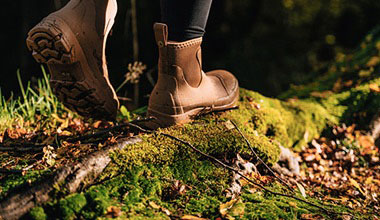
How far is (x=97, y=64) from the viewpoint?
8.22 feet

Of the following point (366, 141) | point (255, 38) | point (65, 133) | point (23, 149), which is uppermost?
point (23, 149)

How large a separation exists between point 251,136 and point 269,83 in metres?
6.70

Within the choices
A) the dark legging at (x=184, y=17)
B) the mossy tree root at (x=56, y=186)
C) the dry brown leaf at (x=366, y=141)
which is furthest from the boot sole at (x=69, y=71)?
the dry brown leaf at (x=366, y=141)

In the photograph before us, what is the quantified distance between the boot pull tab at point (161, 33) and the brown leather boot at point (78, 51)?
443mm

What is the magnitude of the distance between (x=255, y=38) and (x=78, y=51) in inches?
357

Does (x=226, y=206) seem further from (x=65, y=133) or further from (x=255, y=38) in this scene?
(x=255, y=38)

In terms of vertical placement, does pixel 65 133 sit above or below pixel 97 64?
below

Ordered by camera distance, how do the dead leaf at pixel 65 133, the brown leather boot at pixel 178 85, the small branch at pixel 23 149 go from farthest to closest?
the dead leaf at pixel 65 133 < the brown leather boot at pixel 178 85 < the small branch at pixel 23 149

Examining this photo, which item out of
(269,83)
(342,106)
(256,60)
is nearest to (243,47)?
(256,60)

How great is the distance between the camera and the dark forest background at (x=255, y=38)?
6.65 meters

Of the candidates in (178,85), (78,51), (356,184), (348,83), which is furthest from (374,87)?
(78,51)

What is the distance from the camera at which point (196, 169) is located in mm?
2111

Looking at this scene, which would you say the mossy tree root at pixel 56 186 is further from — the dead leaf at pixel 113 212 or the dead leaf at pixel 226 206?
the dead leaf at pixel 226 206

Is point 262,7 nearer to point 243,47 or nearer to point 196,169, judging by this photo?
point 243,47
